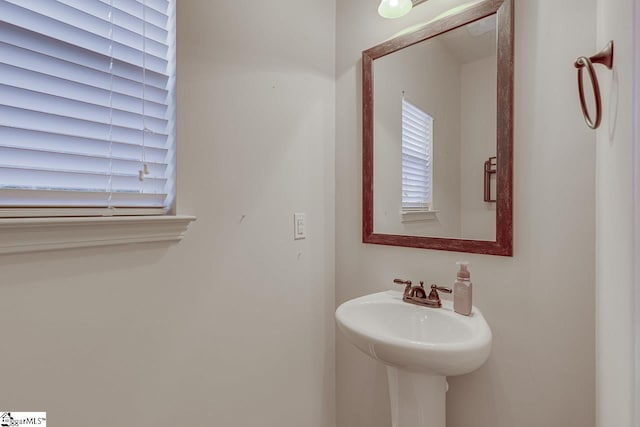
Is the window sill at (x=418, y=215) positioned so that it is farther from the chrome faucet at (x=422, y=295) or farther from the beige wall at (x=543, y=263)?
the chrome faucet at (x=422, y=295)

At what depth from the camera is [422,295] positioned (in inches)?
48.7

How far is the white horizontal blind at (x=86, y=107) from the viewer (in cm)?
75

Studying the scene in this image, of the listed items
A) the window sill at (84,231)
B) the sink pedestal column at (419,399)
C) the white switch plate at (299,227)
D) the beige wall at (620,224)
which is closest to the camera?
the beige wall at (620,224)

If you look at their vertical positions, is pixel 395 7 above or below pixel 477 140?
above

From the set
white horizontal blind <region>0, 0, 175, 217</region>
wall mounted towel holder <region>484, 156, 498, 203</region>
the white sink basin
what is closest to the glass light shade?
wall mounted towel holder <region>484, 156, 498, 203</region>

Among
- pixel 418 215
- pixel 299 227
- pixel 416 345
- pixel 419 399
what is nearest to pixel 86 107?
pixel 299 227

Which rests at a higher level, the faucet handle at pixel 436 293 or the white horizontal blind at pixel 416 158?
the white horizontal blind at pixel 416 158

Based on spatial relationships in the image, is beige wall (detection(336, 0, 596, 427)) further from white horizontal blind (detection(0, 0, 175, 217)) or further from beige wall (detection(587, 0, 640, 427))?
white horizontal blind (detection(0, 0, 175, 217))

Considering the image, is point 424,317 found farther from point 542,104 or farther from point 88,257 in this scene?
point 88,257

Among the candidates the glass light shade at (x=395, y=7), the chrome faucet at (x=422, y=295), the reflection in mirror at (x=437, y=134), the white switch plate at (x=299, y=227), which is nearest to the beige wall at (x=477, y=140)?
the reflection in mirror at (x=437, y=134)

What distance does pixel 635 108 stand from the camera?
41 centimetres

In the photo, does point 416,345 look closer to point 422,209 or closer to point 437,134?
point 422,209

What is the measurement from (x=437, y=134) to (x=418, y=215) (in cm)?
35

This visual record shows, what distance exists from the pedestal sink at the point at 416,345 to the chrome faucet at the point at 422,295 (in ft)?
0.07
